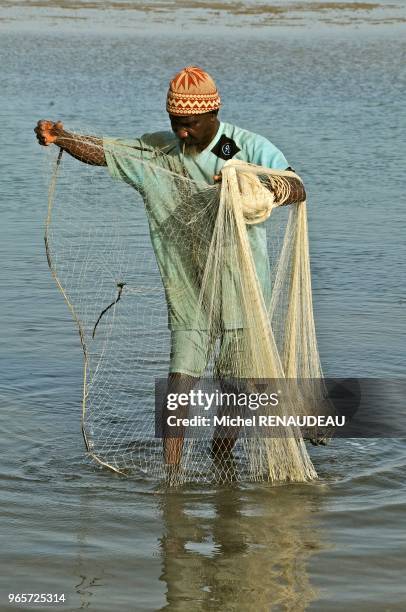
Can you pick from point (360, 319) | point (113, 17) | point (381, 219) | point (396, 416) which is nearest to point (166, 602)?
point (396, 416)

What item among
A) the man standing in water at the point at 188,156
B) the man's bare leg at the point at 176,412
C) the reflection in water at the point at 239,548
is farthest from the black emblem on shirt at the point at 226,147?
the reflection in water at the point at 239,548

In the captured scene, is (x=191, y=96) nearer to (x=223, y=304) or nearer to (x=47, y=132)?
(x=47, y=132)

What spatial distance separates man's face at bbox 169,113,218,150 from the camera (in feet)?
15.5

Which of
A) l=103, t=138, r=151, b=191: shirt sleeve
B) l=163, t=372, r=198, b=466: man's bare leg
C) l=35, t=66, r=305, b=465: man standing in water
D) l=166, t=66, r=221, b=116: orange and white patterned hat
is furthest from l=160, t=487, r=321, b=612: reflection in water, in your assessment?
l=166, t=66, r=221, b=116: orange and white patterned hat

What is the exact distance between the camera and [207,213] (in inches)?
193

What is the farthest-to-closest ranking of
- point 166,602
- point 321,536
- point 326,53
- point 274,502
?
point 326,53, point 274,502, point 321,536, point 166,602

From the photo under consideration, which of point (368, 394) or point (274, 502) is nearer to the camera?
point (274, 502)

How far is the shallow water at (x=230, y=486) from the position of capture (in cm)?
433

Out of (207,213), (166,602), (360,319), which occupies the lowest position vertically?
(166,602)

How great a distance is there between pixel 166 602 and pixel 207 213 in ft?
5.04

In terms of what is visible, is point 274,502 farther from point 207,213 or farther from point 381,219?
point 381,219

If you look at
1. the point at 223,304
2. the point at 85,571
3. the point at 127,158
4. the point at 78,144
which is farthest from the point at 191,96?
the point at 85,571

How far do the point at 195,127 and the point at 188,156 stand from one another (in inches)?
7.4

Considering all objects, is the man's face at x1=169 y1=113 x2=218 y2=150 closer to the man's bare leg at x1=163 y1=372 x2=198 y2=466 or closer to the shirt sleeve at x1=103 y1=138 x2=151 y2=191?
the shirt sleeve at x1=103 y1=138 x2=151 y2=191
